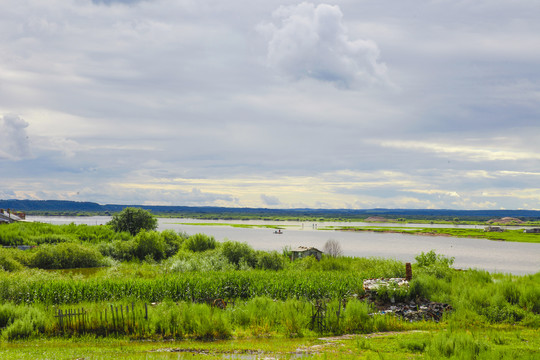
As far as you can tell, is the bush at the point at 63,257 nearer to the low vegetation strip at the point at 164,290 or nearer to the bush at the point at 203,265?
the bush at the point at 203,265

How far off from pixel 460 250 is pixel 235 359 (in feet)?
271

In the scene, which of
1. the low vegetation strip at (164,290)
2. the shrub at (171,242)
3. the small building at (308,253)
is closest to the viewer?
the low vegetation strip at (164,290)

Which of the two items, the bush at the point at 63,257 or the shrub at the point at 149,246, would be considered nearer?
the bush at the point at 63,257

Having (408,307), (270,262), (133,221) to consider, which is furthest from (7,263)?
(133,221)

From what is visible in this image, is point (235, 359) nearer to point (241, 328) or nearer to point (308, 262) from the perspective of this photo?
point (241, 328)

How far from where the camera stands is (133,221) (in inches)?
3214

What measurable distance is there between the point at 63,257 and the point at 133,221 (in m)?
33.0

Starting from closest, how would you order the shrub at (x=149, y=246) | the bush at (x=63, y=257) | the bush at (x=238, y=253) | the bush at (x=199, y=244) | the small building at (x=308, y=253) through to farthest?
the bush at (x=238, y=253) < the bush at (x=63, y=257) < the small building at (x=308, y=253) < the bush at (x=199, y=244) < the shrub at (x=149, y=246)

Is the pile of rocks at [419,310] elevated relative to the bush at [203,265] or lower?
elevated

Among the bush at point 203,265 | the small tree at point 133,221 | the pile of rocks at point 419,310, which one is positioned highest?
the small tree at point 133,221

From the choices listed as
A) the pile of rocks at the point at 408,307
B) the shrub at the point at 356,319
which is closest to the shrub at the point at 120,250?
the pile of rocks at the point at 408,307

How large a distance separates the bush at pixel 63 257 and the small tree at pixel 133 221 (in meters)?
30.4

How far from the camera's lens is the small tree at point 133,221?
81.3m

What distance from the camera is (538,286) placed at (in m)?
24.5
